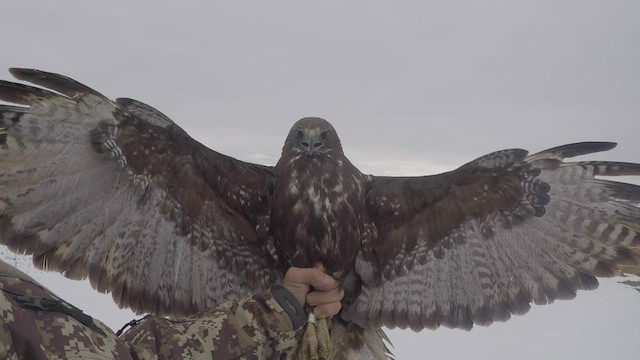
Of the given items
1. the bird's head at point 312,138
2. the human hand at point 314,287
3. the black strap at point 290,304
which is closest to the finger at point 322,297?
the human hand at point 314,287

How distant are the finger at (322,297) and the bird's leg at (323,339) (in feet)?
0.50

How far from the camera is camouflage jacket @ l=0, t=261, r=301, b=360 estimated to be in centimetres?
134

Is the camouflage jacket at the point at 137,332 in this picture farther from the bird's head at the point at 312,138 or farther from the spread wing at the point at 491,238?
the bird's head at the point at 312,138

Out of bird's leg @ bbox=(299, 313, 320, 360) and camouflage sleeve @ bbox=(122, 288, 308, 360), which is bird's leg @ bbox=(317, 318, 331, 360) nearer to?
bird's leg @ bbox=(299, 313, 320, 360)

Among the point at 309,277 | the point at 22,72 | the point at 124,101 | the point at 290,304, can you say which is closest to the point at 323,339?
the point at 309,277

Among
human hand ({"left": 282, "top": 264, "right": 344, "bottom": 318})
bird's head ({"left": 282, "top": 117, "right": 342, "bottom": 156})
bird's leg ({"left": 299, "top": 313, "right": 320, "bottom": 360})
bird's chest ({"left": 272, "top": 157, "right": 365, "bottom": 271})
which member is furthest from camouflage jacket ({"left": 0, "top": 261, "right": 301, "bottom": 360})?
bird's head ({"left": 282, "top": 117, "right": 342, "bottom": 156})

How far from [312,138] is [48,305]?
246cm

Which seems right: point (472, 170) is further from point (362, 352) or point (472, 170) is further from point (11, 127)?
point (11, 127)

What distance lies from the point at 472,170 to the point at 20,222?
2.96m

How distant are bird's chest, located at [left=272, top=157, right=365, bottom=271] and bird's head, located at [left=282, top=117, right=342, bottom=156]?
0.93 feet

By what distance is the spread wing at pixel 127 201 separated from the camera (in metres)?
2.95

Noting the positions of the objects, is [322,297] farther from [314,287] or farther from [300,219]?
[300,219]

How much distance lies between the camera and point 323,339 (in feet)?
10.7

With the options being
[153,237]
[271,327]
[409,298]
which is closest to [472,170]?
[409,298]
